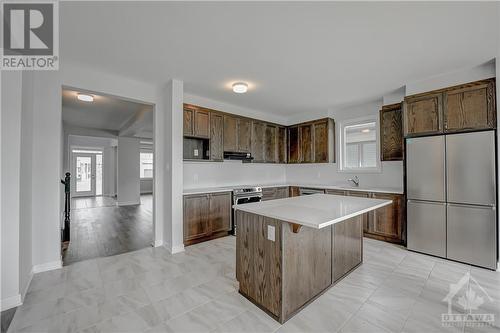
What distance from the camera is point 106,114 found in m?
5.81

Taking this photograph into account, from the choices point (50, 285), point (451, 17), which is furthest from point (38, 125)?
point (451, 17)

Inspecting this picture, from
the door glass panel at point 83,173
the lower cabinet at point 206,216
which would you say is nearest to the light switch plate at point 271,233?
the lower cabinet at point 206,216

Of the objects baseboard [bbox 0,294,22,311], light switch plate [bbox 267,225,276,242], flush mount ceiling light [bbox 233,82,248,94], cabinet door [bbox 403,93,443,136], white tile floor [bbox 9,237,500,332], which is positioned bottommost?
white tile floor [bbox 9,237,500,332]

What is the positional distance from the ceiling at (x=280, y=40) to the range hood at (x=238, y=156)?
1.49 meters

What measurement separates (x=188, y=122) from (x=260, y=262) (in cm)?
284

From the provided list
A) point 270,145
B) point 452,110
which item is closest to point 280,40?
point 452,110

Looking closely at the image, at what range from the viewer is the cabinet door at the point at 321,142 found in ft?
16.5

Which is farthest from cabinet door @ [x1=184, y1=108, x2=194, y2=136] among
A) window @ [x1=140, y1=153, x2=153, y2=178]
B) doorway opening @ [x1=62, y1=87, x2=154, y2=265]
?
window @ [x1=140, y1=153, x2=153, y2=178]

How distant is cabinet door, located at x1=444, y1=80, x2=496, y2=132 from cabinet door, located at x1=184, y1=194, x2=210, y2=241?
394cm

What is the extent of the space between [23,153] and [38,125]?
2.27 feet

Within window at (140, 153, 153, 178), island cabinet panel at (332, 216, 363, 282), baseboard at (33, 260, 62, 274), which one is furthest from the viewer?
window at (140, 153, 153, 178)

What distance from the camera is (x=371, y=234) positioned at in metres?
4.04

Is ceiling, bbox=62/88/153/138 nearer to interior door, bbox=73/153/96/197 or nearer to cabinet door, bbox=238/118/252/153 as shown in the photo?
cabinet door, bbox=238/118/252/153

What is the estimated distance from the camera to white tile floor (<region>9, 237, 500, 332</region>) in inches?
71.5
